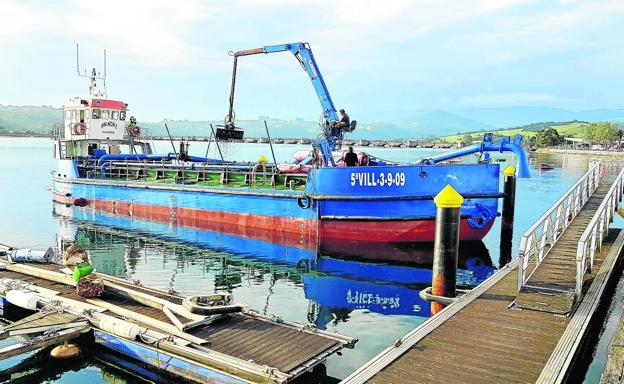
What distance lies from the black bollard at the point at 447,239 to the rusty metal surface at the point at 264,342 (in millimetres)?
2685

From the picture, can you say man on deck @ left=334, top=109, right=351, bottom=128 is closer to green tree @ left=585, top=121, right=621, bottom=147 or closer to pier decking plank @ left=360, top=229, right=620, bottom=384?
pier decking plank @ left=360, top=229, right=620, bottom=384

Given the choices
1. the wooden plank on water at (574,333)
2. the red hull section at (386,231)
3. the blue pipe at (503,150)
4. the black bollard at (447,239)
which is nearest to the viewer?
the wooden plank on water at (574,333)

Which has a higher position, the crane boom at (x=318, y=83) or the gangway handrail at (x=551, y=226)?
the crane boom at (x=318, y=83)

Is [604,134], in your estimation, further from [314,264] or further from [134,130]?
[314,264]

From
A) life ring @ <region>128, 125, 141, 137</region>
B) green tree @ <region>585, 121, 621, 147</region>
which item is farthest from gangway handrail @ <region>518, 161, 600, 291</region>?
green tree @ <region>585, 121, 621, 147</region>

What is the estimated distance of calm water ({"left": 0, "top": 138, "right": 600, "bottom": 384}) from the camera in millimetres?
9766

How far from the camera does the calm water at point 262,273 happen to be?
977cm

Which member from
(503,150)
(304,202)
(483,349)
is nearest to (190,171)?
(304,202)

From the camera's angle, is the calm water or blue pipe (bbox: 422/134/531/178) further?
blue pipe (bbox: 422/134/531/178)

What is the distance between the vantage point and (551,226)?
11047 millimetres

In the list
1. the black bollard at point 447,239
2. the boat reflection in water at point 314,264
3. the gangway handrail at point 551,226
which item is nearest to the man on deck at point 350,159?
the boat reflection in water at point 314,264

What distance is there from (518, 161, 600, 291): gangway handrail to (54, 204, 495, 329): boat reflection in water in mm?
2531

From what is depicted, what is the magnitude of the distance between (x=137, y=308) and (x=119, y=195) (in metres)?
16.0

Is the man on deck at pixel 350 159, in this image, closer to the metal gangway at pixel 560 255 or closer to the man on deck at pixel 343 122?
the man on deck at pixel 343 122
